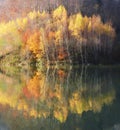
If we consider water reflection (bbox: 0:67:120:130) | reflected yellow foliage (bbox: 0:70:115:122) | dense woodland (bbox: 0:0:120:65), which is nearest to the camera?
water reflection (bbox: 0:67:120:130)

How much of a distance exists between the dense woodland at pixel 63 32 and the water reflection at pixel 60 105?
19.0 metres

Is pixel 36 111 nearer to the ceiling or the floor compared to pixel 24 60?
nearer to the ceiling

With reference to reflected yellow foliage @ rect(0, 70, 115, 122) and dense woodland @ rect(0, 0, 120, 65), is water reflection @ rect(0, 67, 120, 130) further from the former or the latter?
dense woodland @ rect(0, 0, 120, 65)

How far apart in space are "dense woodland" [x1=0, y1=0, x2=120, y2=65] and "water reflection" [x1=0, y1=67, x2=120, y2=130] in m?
19.0

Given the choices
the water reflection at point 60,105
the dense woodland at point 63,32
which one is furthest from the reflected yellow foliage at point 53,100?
the dense woodland at point 63,32

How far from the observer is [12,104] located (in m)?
20.5

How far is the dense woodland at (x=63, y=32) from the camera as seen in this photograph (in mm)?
48094

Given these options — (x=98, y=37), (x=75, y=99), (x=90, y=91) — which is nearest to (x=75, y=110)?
(x=75, y=99)

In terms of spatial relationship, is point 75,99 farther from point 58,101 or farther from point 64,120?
point 64,120

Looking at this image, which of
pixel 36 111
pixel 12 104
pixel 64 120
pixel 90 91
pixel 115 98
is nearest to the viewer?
pixel 64 120

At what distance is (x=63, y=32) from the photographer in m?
48.9

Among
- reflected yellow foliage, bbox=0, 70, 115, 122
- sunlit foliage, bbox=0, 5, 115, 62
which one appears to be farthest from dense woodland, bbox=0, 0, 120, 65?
reflected yellow foliage, bbox=0, 70, 115, 122

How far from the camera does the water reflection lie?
1630cm

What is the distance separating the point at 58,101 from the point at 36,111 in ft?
8.38
